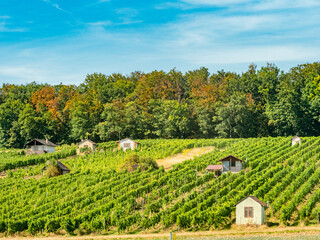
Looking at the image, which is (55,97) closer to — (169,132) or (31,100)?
(31,100)

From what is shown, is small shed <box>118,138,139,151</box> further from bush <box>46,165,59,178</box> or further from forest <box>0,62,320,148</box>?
bush <box>46,165,59,178</box>

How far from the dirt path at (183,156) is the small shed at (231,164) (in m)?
12.1

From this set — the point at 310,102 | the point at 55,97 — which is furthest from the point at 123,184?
the point at 55,97

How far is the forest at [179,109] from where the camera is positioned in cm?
9012

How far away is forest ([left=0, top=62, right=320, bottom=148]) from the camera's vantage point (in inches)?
3548

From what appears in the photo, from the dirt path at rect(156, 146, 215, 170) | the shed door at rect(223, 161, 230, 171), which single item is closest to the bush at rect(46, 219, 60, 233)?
the shed door at rect(223, 161, 230, 171)

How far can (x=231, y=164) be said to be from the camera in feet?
186

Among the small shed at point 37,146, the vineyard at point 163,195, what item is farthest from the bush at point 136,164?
the small shed at point 37,146

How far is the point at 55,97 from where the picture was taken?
107 metres

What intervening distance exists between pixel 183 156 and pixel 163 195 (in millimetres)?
25939

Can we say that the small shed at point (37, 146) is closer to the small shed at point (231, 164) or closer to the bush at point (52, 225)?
the small shed at point (231, 164)

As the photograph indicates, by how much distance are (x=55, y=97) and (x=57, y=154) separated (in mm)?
30028

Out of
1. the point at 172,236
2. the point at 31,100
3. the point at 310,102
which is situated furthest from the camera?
the point at 31,100

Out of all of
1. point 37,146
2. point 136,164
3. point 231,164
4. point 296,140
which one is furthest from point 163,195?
point 37,146
